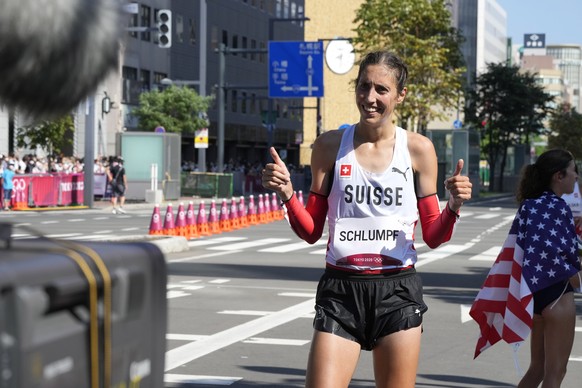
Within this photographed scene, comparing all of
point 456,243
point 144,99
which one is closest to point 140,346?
point 456,243

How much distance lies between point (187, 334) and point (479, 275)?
8247 mm

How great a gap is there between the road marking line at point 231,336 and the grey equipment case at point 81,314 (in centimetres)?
630

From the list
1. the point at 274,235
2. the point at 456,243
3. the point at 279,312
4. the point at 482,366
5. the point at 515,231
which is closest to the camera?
the point at 515,231

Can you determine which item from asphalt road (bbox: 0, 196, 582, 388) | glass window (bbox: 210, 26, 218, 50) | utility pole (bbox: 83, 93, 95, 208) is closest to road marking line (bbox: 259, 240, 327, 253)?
asphalt road (bbox: 0, 196, 582, 388)

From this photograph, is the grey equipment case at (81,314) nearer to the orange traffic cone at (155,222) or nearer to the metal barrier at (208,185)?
the orange traffic cone at (155,222)

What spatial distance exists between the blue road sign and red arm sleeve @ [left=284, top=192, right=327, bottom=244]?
46713 millimetres

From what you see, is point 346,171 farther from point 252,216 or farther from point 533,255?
point 252,216

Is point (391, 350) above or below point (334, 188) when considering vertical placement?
below

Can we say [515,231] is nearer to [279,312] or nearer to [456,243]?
[279,312]

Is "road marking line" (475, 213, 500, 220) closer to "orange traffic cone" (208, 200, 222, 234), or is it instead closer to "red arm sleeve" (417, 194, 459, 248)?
"orange traffic cone" (208, 200, 222, 234)

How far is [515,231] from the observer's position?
749 cm

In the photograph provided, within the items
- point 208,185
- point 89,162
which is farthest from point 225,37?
point 89,162

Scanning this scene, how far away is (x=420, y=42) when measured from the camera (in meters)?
53.1

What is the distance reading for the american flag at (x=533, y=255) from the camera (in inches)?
288
